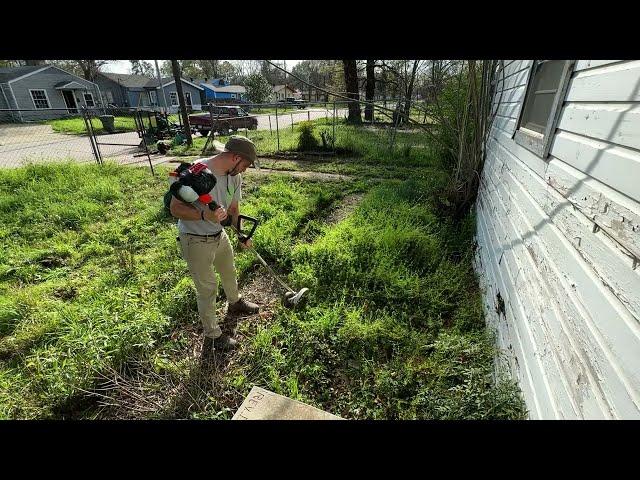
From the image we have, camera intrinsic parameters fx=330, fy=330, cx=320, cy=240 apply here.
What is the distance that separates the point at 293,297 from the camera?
3.64 metres

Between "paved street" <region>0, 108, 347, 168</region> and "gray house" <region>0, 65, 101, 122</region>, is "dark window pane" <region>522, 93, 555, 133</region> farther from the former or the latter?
"gray house" <region>0, 65, 101, 122</region>

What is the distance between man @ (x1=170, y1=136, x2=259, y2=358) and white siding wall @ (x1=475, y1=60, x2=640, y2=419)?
89.0 inches

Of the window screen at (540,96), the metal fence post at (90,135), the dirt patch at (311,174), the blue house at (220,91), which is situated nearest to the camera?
the window screen at (540,96)

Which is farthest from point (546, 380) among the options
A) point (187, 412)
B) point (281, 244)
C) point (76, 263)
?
point (76, 263)

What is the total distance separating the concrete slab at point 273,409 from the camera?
7.60 feet

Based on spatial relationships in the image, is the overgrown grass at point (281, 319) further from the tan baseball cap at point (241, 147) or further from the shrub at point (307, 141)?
the shrub at point (307, 141)

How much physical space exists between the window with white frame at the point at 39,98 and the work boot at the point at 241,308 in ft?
106

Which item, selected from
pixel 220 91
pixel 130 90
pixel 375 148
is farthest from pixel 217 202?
pixel 220 91

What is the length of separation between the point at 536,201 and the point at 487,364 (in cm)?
138

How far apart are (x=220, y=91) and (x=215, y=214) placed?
47861mm

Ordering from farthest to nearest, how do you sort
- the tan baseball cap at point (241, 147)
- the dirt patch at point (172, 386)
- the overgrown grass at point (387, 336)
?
the tan baseball cap at point (241, 147) → the dirt patch at point (172, 386) → the overgrown grass at point (387, 336)

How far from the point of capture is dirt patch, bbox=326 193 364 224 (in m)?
6.09

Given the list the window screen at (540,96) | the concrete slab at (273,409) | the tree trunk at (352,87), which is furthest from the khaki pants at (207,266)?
the tree trunk at (352,87)

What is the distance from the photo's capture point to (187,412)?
8.66ft
